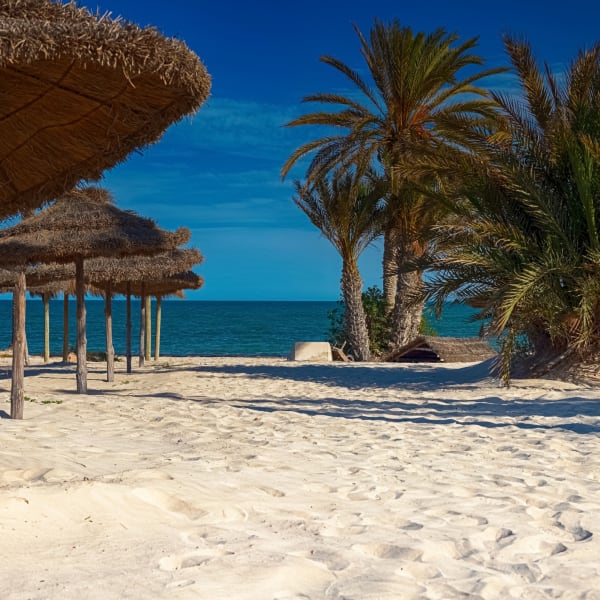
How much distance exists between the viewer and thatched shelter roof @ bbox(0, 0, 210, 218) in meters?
2.95

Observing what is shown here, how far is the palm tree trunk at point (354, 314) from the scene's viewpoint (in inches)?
725

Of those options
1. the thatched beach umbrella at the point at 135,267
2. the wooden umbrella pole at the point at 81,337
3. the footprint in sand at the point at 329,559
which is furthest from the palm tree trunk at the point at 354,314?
the footprint in sand at the point at 329,559

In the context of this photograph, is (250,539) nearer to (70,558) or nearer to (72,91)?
(70,558)

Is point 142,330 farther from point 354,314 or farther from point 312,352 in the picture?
point 354,314

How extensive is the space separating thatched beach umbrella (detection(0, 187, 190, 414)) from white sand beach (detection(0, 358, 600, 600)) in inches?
114

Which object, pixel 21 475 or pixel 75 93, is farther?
pixel 21 475

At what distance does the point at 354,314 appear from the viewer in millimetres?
18625

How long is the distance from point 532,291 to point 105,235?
19.5 ft

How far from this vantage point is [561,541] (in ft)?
10.2

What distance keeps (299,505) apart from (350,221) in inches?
575

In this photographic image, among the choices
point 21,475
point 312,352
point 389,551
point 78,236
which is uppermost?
point 78,236

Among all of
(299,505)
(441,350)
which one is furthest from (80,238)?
(441,350)

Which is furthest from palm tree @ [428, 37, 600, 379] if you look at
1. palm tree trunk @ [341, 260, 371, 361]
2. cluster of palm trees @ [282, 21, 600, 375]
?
palm tree trunk @ [341, 260, 371, 361]

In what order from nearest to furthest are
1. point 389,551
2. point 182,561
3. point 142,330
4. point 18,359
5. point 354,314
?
1. point 182,561
2. point 389,551
3. point 18,359
4. point 142,330
5. point 354,314
